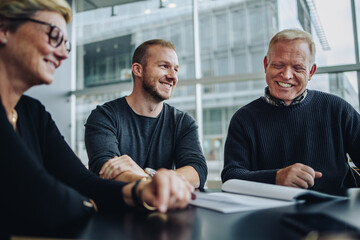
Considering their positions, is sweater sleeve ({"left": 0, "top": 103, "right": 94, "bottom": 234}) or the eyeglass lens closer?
sweater sleeve ({"left": 0, "top": 103, "right": 94, "bottom": 234})

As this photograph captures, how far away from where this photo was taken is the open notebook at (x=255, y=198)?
900 mm

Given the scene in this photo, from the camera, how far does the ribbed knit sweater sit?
1743mm

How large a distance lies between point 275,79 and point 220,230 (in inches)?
55.3

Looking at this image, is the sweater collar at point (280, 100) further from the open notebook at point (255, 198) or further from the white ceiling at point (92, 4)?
the white ceiling at point (92, 4)

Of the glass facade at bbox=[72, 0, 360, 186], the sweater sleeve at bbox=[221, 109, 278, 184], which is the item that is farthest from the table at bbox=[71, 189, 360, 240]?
the glass facade at bbox=[72, 0, 360, 186]

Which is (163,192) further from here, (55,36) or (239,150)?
(239,150)

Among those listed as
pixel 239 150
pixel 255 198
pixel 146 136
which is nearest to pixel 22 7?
pixel 255 198

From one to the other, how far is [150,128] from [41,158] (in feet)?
3.13

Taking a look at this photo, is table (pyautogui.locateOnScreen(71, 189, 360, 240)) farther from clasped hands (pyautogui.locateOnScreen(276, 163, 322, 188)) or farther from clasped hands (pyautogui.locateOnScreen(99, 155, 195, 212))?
clasped hands (pyautogui.locateOnScreen(276, 163, 322, 188))

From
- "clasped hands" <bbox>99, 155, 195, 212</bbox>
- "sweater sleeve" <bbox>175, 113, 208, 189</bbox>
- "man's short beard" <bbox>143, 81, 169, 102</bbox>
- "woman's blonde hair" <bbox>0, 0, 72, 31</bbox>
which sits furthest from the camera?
"man's short beard" <bbox>143, 81, 169, 102</bbox>

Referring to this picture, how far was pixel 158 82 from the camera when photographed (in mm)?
2178

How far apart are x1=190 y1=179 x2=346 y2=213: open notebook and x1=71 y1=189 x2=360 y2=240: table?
33 mm

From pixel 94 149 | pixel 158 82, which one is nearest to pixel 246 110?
pixel 158 82

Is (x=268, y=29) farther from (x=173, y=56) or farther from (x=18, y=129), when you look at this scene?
(x=18, y=129)
